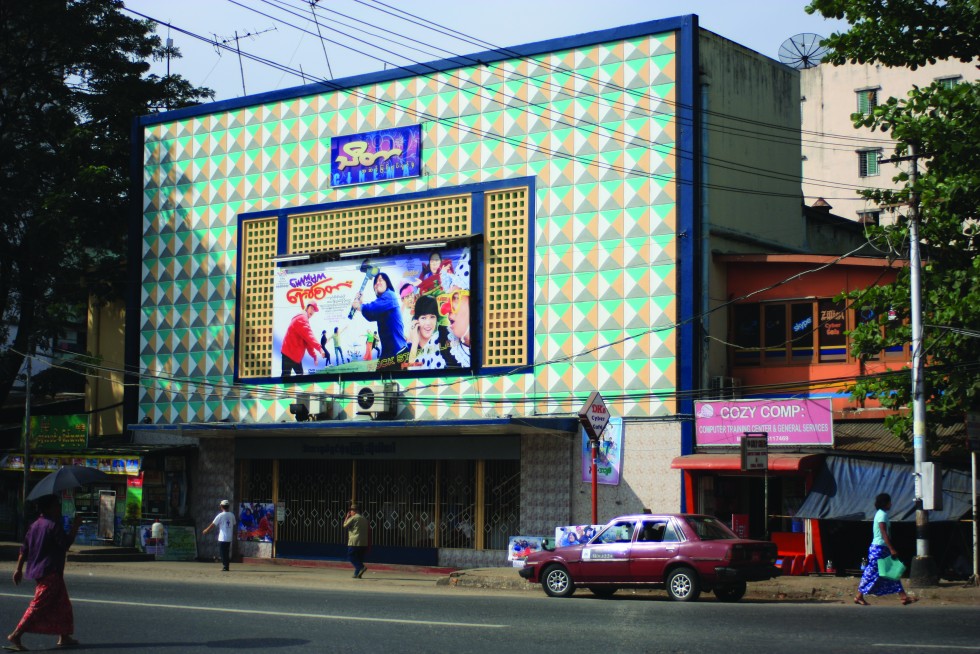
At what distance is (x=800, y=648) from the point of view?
12250 mm

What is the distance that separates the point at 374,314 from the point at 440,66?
6088 millimetres

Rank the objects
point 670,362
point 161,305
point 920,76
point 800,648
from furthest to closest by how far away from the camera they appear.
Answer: point 920,76 → point 161,305 → point 670,362 → point 800,648

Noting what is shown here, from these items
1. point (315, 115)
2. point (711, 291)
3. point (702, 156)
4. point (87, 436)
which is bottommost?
point (87, 436)

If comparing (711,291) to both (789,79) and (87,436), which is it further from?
(87,436)

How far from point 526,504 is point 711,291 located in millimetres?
6218

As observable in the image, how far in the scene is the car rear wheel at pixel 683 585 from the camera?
19.5 meters

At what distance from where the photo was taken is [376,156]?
31.0m

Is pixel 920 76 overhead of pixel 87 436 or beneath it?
overhead

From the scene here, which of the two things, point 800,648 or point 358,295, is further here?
point 358,295

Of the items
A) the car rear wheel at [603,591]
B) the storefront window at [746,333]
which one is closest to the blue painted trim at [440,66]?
the storefront window at [746,333]

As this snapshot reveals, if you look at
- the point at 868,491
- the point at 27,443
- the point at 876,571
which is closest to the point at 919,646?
the point at 876,571

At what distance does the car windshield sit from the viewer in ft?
65.9

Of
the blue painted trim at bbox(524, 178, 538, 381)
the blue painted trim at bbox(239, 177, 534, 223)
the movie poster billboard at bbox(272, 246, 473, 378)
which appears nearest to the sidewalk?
the movie poster billboard at bbox(272, 246, 473, 378)

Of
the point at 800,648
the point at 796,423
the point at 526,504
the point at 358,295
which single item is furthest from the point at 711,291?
the point at 800,648
